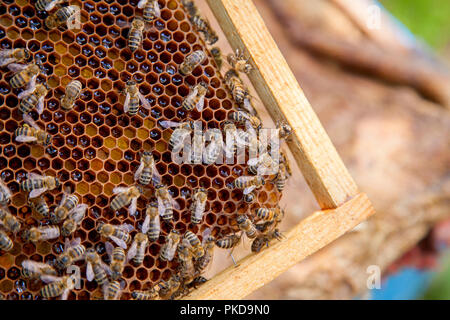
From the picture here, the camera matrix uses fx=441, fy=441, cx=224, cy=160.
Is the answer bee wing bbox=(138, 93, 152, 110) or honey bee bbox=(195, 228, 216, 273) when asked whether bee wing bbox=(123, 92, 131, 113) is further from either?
honey bee bbox=(195, 228, 216, 273)

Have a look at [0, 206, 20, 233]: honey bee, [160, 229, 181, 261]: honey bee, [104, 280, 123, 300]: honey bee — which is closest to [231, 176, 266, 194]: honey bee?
[160, 229, 181, 261]: honey bee

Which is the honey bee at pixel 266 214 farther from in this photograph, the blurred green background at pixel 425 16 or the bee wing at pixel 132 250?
the blurred green background at pixel 425 16

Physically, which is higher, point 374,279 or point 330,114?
point 330,114

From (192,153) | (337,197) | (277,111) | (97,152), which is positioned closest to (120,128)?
(97,152)

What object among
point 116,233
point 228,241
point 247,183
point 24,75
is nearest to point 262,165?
point 247,183

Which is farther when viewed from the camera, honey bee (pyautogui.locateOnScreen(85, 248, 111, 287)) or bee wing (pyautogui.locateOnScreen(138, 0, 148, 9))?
bee wing (pyautogui.locateOnScreen(138, 0, 148, 9))

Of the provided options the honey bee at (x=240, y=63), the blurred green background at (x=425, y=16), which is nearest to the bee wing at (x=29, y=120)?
the honey bee at (x=240, y=63)
